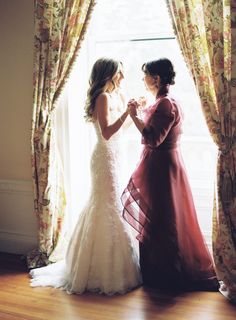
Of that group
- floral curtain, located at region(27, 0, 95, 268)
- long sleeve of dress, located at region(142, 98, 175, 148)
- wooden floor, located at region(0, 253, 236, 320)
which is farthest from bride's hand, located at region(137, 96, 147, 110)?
wooden floor, located at region(0, 253, 236, 320)

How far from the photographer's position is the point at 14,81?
4.07m

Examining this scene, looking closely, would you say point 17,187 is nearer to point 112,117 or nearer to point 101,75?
point 112,117

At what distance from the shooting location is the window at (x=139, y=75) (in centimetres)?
367

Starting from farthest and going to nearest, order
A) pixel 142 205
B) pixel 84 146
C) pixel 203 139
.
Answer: pixel 84 146
pixel 203 139
pixel 142 205

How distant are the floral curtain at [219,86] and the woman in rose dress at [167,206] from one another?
212 mm

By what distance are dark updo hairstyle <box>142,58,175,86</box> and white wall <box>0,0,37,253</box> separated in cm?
115

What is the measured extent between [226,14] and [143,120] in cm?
87

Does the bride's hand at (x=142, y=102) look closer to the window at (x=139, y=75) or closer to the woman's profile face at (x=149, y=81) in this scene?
the woman's profile face at (x=149, y=81)

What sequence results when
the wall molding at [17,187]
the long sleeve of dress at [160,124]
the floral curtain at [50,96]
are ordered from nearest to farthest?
1. the long sleeve of dress at [160,124]
2. the floral curtain at [50,96]
3. the wall molding at [17,187]

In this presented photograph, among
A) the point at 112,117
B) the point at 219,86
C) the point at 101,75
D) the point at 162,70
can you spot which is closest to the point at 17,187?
the point at 112,117

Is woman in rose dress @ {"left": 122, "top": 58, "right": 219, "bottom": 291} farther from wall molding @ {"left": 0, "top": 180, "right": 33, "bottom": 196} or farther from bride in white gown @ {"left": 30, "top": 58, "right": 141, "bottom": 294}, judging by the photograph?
wall molding @ {"left": 0, "top": 180, "right": 33, "bottom": 196}

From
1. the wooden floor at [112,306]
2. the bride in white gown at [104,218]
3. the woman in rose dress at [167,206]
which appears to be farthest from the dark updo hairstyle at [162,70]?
the wooden floor at [112,306]

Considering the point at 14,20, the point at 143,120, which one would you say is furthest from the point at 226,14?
the point at 14,20

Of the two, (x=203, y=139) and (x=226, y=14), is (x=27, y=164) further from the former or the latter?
(x=226, y=14)
